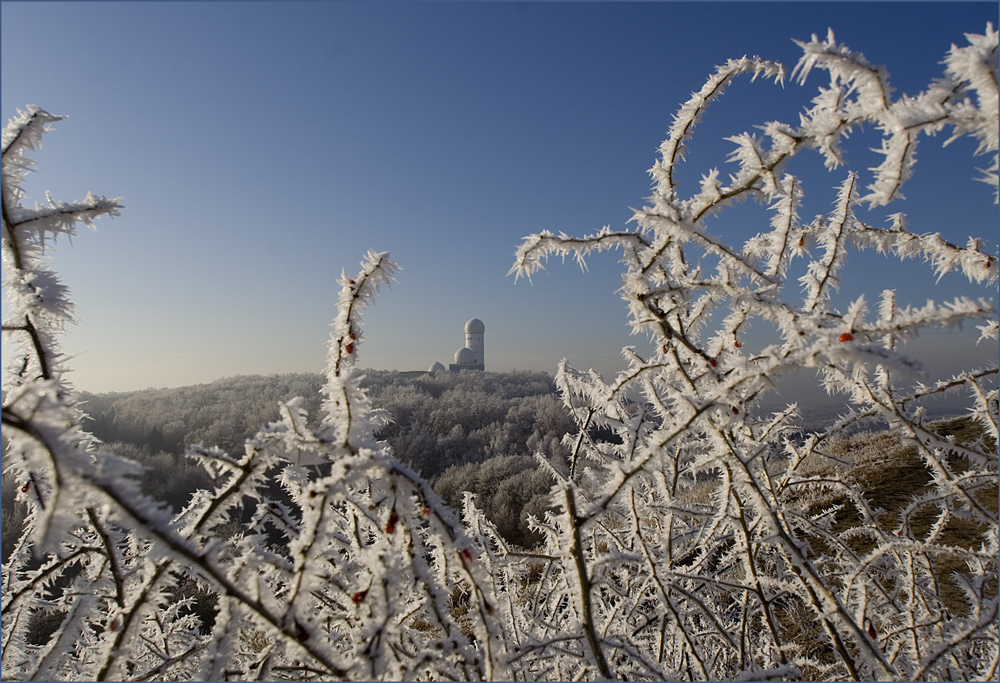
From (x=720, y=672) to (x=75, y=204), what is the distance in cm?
230

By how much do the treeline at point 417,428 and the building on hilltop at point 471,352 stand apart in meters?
4.14

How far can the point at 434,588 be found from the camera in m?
0.78

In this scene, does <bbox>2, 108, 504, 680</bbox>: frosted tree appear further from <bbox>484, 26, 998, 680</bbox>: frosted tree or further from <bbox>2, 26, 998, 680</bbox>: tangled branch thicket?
<bbox>484, 26, 998, 680</bbox>: frosted tree

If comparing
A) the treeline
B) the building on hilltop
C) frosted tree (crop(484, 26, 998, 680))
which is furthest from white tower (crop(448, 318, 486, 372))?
frosted tree (crop(484, 26, 998, 680))

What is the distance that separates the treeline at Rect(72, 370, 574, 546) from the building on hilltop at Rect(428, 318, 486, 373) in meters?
A: 4.14

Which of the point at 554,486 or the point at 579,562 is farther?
the point at 554,486

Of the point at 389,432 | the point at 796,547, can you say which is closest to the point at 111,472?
the point at 796,547

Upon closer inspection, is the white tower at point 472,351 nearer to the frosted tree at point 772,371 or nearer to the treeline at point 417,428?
the treeline at point 417,428

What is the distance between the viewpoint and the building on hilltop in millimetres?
31156

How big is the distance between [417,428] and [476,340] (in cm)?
1289

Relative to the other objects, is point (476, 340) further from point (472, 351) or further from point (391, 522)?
point (391, 522)

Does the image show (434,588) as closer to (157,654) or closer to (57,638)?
(57,638)

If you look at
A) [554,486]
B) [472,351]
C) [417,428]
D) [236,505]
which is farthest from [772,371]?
[472,351]

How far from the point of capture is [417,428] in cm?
1978
